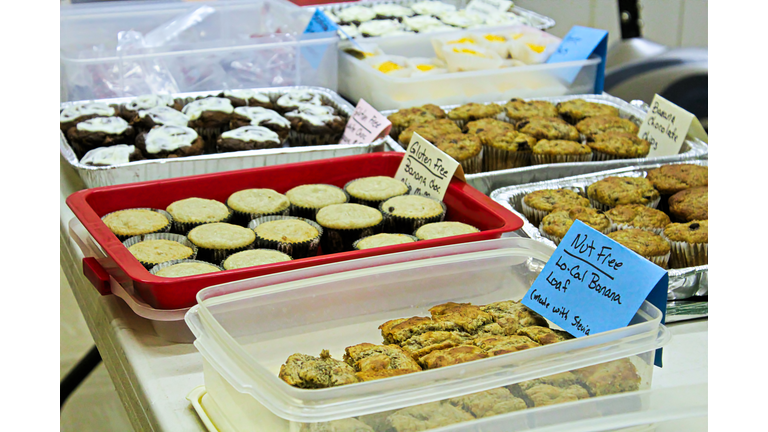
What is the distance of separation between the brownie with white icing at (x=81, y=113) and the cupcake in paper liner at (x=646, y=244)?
1.58m

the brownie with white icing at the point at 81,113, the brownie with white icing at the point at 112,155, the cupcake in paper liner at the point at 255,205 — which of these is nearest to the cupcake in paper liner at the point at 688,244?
the cupcake in paper liner at the point at 255,205

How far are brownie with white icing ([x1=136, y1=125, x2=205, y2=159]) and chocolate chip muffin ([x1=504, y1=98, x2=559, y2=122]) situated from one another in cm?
104

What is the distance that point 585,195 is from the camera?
74.4 inches

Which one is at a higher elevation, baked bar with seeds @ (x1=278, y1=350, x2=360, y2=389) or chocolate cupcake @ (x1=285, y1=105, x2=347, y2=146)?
chocolate cupcake @ (x1=285, y1=105, x2=347, y2=146)

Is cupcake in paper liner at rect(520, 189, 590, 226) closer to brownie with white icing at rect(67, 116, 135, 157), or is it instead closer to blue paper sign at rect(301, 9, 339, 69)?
blue paper sign at rect(301, 9, 339, 69)

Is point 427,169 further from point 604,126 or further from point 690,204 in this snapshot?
point 604,126

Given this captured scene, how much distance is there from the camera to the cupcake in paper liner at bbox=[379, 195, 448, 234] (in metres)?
1.65

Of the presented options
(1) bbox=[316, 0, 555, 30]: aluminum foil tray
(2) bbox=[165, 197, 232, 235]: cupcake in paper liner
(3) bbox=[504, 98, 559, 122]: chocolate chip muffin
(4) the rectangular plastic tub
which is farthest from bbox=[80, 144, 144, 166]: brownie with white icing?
(1) bbox=[316, 0, 555, 30]: aluminum foil tray

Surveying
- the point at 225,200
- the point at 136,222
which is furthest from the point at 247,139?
the point at 136,222

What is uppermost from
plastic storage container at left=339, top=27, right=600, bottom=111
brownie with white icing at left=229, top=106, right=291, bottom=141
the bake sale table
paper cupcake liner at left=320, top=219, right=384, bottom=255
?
plastic storage container at left=339, top=27, right=600, bottom=111

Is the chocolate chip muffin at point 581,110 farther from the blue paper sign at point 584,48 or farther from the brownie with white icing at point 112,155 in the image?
the brownie with white icing at point 112,155

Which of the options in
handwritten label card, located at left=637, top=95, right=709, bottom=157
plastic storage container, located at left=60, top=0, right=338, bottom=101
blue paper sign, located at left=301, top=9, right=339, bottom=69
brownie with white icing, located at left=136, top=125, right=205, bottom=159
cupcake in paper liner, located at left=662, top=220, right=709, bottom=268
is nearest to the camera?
cupcake in paper liner, located at left=662, top=220, right=709, bottom=268

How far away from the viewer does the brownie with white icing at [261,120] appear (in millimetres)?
2191

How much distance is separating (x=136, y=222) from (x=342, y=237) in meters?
0.46
